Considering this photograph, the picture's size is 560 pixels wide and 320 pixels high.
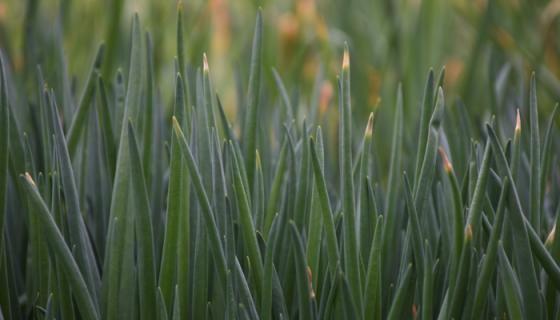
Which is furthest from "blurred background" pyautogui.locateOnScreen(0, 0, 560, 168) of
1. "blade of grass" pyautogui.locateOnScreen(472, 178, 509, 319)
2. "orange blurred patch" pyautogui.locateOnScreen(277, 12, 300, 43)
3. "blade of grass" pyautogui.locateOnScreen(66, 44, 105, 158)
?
"blade of grass" pyautogui.locateOnScreen(472, 178, 509, 319)

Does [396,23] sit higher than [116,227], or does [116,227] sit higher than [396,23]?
[396,23]

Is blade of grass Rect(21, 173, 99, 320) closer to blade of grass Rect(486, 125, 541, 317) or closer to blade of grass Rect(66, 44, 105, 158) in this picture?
blade of grass Rect(66, 44, 105, 158)

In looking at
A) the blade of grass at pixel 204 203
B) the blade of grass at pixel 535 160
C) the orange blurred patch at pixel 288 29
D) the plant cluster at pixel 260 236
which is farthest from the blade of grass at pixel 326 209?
the orange blurred patch at pixel 288 29

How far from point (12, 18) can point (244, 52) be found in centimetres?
77

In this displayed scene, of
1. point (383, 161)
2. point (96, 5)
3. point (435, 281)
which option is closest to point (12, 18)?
point (96, 5)

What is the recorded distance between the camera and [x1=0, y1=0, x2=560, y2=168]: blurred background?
1.68 meters

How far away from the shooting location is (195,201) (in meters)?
0.84

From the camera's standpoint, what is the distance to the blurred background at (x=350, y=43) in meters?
1.68

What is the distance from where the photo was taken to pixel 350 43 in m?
1.84

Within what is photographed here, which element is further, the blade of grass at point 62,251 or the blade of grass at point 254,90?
the blade of grass at point 254,90

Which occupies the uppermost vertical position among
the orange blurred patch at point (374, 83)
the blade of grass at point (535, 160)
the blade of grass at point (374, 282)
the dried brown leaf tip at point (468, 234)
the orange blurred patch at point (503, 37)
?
the orange blurred patch at point (503, 37)

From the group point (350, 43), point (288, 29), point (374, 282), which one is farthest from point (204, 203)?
point (288, 29)

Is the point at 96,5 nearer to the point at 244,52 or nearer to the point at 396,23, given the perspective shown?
the point at 244,52

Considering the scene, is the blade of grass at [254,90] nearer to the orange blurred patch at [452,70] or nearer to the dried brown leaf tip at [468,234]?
the dried brown leaf tip at [468,234]
